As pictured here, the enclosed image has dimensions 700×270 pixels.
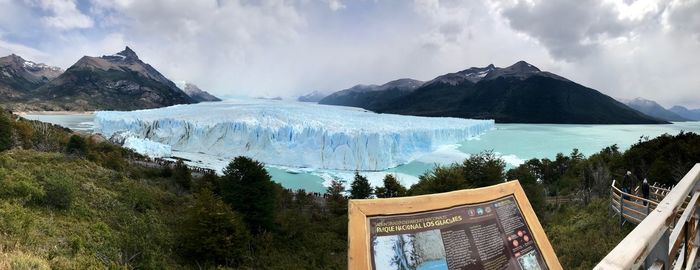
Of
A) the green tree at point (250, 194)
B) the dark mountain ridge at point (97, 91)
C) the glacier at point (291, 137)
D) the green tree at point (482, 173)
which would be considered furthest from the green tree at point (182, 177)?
the dark mountain ridge at point (97, 91)

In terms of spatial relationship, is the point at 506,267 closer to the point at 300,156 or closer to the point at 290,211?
the point at 290,211

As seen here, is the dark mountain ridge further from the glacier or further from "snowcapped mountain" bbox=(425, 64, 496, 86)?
"snowcapped mountain" bbox=(425, 64, 496, 86)

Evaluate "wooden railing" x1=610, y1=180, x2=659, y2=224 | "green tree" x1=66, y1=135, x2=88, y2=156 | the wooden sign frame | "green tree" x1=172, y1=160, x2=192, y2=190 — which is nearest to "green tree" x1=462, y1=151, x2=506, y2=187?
"wooden railing" x1=610, y1=180, x2=659, y2=224

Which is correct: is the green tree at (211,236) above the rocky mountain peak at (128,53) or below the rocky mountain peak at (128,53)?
below

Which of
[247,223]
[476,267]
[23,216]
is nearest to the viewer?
[476,267]

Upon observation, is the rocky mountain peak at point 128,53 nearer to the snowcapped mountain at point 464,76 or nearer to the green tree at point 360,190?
the snowcapped mountain at point 464,76

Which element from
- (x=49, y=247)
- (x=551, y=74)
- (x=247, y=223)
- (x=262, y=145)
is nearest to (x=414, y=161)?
(x=262, y=145)
